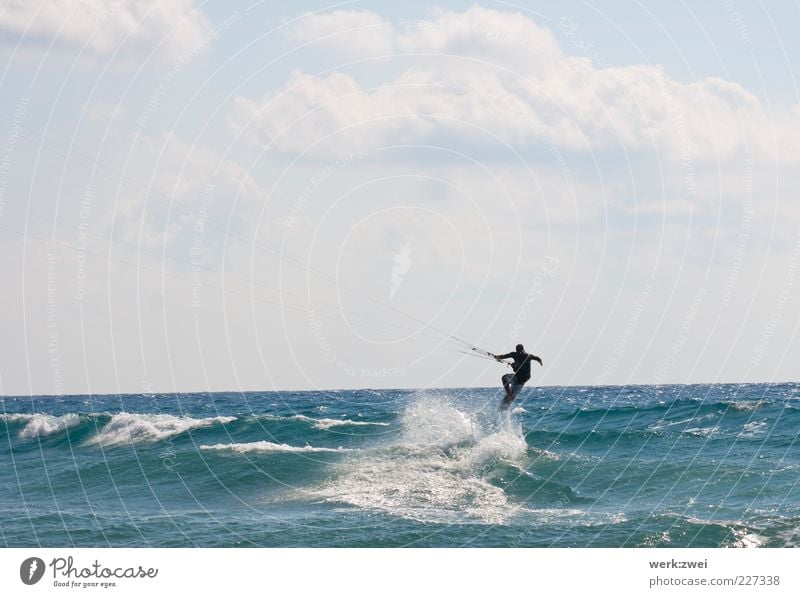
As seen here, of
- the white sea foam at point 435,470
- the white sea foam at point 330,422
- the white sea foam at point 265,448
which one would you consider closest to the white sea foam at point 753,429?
the white sea foam at point 435,470

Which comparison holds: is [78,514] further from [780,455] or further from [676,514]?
[780,455]

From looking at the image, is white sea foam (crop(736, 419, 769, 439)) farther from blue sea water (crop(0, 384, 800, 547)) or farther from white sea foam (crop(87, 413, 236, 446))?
white sea foam (crop(87, 413, 236, 446))

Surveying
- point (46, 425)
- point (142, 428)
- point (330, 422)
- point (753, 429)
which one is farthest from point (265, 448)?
point (753, 429)

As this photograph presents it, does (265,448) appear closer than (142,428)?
Yes

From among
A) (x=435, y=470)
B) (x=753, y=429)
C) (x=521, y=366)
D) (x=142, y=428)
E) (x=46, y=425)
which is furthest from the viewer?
(x=46, y=425)

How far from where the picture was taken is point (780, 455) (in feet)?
141

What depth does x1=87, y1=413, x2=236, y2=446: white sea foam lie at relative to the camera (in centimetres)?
5633

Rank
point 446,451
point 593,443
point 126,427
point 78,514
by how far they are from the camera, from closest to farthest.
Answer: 1. point 78,514
2. point 446,451
3. point 593,443
4. point 126,427

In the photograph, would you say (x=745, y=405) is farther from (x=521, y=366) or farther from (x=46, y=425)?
(x=46, y=425)

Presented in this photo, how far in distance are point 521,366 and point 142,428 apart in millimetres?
33702

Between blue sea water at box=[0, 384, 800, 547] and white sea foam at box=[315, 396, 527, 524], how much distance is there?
0.12 meters

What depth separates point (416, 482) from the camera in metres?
36.0
